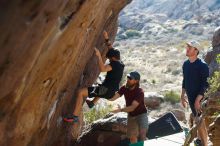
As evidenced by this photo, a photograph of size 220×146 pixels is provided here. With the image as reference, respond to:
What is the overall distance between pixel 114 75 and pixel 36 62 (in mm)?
3379

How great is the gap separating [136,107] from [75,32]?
2271 millimetres

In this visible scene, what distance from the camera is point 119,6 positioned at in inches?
494

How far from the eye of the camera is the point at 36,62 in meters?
6.09

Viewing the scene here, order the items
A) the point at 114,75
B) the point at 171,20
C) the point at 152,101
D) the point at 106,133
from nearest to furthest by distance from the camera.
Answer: the point at 114,75 → the point at 106,133 → the point at 152,101 → the point at 171,20

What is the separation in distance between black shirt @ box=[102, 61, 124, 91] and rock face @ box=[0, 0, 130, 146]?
86 cm

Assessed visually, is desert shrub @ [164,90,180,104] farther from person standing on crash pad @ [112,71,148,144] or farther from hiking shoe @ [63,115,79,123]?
person standing on crash pad @ [112,71,148,144]

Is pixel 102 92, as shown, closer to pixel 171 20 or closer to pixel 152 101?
pixel 152 101

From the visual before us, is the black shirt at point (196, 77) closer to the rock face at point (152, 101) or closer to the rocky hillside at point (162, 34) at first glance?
the rock face at point (152, 101)

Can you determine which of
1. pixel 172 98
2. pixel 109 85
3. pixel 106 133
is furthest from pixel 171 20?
pixel 109 85

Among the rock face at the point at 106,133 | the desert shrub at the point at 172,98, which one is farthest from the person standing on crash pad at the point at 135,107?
the desert shrub at the point at 172,98

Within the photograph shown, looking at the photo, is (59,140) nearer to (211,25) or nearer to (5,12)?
(5,12)

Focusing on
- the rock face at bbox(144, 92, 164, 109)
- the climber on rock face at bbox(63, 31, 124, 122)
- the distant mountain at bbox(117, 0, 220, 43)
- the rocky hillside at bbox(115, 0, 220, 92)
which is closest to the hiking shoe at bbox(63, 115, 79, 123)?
the climber on rock face at bbox(63, 31, 124, 122)

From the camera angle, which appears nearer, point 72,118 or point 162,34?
point 72,118

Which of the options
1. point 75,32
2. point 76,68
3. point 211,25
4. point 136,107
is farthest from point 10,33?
point 211,25
